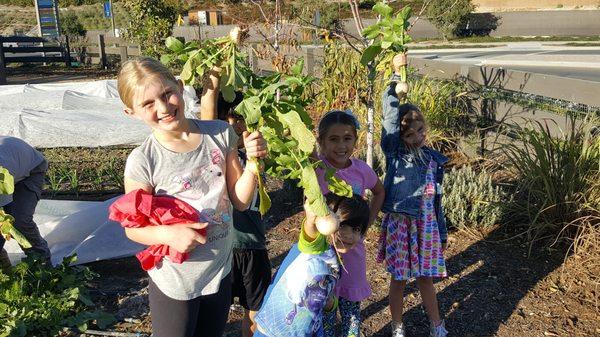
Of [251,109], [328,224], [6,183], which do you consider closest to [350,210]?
[328,224]

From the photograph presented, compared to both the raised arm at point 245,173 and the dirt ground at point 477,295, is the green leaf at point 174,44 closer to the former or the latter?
the raised arm at point 245,173

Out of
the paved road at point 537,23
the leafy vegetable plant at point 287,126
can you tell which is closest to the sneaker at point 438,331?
the leafy vegetable plant at point 287,126

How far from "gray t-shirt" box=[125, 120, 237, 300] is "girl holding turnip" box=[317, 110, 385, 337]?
2.12 ft

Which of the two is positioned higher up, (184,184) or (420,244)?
(184,184)

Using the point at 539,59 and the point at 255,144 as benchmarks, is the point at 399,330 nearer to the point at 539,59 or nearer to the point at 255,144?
the point at 255,144

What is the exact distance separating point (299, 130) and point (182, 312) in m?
0.76

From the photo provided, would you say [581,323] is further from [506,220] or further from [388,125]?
[388,125]

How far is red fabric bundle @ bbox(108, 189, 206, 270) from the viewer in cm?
163

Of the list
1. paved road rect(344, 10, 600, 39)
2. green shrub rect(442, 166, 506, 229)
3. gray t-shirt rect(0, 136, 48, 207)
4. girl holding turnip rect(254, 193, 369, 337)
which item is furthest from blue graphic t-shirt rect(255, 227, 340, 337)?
paved road rect(344, 10, 600, 39)

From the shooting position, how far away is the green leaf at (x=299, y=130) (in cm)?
146

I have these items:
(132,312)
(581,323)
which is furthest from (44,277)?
(581,323)

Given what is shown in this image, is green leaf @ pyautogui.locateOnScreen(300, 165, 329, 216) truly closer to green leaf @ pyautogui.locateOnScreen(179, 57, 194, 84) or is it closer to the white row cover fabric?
green leaf @ pyautogui.locateOnScreen(179, 57, 194, 84)

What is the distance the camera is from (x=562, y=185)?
3.85 metres

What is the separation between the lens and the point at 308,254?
1843 mm
